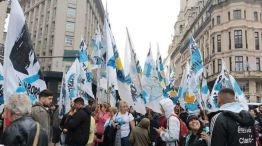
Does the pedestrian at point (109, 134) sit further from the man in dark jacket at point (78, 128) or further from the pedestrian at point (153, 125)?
the man in dark jacket at point (78, 128)

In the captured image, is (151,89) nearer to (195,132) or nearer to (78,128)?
(78,128)

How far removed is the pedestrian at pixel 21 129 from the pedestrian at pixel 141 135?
4253 mm

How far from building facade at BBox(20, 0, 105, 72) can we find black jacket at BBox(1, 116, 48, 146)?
4578 centimetres

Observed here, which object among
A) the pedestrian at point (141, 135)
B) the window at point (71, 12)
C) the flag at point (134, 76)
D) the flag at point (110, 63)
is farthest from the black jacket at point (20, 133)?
the window at point (71, 12)

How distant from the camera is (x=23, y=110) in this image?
150 inches

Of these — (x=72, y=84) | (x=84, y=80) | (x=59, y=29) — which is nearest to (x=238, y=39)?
(x=59, y=29)

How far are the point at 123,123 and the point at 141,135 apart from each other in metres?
0.63

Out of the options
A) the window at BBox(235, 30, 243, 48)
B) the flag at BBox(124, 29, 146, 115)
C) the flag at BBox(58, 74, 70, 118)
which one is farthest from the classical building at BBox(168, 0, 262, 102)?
the flag at BBox(124, 29, 146, 115)

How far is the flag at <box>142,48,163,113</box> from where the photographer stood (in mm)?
9141

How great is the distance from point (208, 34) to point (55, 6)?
950 inches

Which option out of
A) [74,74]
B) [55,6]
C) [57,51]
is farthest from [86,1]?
[74,74]

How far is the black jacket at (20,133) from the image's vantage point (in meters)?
3.65

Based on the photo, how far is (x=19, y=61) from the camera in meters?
5.28

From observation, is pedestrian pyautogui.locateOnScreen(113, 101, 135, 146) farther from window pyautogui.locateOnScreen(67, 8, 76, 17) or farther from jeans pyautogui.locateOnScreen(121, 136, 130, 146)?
window pyautogui.locateOnScreen(67, 8, 76, 17)
